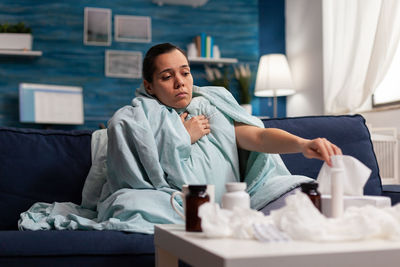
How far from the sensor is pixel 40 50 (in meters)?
4.50

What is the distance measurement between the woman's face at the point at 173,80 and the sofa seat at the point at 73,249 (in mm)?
665

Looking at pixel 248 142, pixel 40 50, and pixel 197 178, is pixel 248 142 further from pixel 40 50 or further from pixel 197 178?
pixel 40 50

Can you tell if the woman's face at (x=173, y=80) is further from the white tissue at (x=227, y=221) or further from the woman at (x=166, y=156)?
the white tissue at (x=227, y=221)

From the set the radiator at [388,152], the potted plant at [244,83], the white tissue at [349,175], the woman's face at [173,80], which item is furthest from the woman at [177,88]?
the potted plant at [244,83]

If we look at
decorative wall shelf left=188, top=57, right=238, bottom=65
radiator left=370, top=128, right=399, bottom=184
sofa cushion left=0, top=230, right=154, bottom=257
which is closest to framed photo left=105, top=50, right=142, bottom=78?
decorative wall shelf left=188, top=57, right=238, bottom=65

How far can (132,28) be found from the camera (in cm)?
469

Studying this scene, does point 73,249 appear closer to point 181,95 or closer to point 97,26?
point 181,95

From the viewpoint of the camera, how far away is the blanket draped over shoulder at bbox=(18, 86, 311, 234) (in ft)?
5.34

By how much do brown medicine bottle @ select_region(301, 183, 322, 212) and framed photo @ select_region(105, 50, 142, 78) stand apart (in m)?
3.76

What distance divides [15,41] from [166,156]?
301cm

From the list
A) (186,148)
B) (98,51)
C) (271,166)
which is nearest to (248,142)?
(271,166)

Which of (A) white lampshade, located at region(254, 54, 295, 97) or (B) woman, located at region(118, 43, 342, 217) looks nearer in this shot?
(B) woman, located at region(118, 43, 342, 217)

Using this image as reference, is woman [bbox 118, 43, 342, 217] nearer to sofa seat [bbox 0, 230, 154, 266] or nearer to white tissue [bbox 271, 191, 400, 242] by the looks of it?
sofa seat [bbox 0, 230, 154, 266]

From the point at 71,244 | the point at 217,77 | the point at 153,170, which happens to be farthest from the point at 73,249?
the point at 217,77
